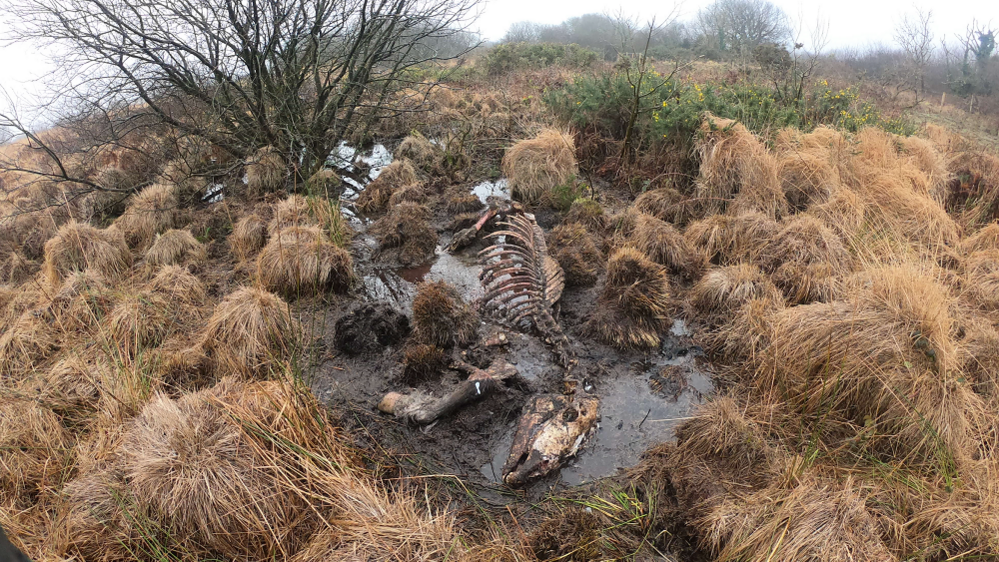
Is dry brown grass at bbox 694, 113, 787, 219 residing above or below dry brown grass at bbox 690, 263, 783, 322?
above

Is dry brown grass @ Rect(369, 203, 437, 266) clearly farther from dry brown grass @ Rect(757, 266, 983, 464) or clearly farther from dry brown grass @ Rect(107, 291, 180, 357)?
dry brown grass @ Rect(757, 266, 983, 464)

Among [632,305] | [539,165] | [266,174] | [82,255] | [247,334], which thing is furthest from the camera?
[266,174]

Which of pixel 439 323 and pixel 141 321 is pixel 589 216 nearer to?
pixel 439 323

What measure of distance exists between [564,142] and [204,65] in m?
4.67

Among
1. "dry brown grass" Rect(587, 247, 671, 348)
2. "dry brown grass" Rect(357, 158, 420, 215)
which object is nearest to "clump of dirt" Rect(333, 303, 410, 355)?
"dry brown grass" Rect(587, 247, 671, 348)

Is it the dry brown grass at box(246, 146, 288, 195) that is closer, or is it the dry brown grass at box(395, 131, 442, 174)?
the dry brown grass at box(246, 146, 288, 195)

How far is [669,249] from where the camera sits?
4852 millimetres

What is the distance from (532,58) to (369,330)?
681 inches

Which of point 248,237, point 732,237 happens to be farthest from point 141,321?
point 732,237

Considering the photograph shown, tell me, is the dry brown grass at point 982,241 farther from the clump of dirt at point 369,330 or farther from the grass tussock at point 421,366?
the clump of dirt at point 369,330

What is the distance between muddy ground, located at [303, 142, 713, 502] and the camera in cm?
290

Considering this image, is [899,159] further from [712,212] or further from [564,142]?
[564,142]

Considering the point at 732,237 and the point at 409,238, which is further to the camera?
the point at 409,238

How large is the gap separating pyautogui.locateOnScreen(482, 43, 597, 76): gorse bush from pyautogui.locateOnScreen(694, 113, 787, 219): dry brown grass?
1131cm
